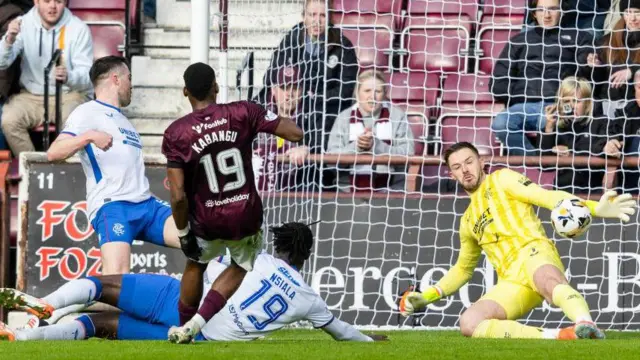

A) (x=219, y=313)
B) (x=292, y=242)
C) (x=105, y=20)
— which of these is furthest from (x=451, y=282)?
(x=105, y=20)

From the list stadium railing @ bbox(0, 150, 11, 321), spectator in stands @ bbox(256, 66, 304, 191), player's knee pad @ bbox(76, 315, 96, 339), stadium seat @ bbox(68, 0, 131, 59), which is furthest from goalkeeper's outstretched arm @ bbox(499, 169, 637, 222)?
stadium seat @ bbox(68, 0, 131, 59)

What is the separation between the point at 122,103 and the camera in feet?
32.2

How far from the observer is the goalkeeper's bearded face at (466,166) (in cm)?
943

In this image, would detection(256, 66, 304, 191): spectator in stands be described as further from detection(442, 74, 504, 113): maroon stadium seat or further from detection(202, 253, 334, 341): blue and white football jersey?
detection(202, 253, 334, 341): blue and white football jersey

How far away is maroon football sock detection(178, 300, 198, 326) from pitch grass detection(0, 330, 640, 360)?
25 centimetres

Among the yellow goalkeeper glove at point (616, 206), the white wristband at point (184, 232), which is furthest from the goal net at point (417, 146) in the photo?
the white wristband at point (184, 232)

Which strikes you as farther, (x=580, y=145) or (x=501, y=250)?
(x=580, y=145)

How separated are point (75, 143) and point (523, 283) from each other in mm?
3258

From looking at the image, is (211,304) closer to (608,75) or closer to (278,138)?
(278,138)

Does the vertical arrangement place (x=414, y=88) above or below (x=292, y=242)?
above

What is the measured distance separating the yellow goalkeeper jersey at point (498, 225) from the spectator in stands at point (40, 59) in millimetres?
4600

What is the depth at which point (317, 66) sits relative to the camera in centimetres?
1235

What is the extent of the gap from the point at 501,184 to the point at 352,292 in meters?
2.34

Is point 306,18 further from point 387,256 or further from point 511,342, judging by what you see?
point 511,342
